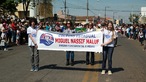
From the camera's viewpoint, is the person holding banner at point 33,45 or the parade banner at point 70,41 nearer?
the person holding banner at point 33,45

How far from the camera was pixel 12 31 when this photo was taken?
25.1 m

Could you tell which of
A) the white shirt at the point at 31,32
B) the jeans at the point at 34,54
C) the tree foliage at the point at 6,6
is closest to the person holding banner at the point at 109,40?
the jeans at the point at 34,54

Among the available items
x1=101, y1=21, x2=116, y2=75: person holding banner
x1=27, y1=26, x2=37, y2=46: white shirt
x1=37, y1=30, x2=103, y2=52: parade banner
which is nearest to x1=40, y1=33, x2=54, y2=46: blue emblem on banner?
x1=37, y1=30, x2=103, y2=52: parade banner

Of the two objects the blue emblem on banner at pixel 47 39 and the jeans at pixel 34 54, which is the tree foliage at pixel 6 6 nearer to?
the blue emblem on banner at pixel 47 39

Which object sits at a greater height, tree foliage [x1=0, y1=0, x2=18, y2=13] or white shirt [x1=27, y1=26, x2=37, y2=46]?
tree foliage [x1=0, y1=0, x2=18, y2=13]

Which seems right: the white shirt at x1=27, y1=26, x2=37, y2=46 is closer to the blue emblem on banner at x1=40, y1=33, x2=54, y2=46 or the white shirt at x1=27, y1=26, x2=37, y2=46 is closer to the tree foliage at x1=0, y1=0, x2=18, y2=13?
the blue emblem on banner at x1=40, y1=33, x2=54, y2=46

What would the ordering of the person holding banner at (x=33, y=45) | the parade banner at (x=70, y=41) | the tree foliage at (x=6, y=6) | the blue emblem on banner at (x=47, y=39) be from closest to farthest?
1. the person holding banner at (x=33, y=45)
2. the parade banner at (x=70, y=41)
3. the blue emblem on banner at (x=47, y=39)
4. the tree foliage at (x=6, y=6)

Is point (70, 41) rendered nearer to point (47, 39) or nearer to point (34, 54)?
point (47, 39)

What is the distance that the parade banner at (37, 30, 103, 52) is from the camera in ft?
37.1

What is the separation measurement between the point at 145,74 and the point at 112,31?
6.09ft

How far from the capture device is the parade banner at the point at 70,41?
11.3m

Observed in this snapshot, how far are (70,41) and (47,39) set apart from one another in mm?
823

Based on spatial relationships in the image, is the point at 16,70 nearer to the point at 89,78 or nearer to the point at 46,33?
the point at 46,33

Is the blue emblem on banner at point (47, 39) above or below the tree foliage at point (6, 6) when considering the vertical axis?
below
